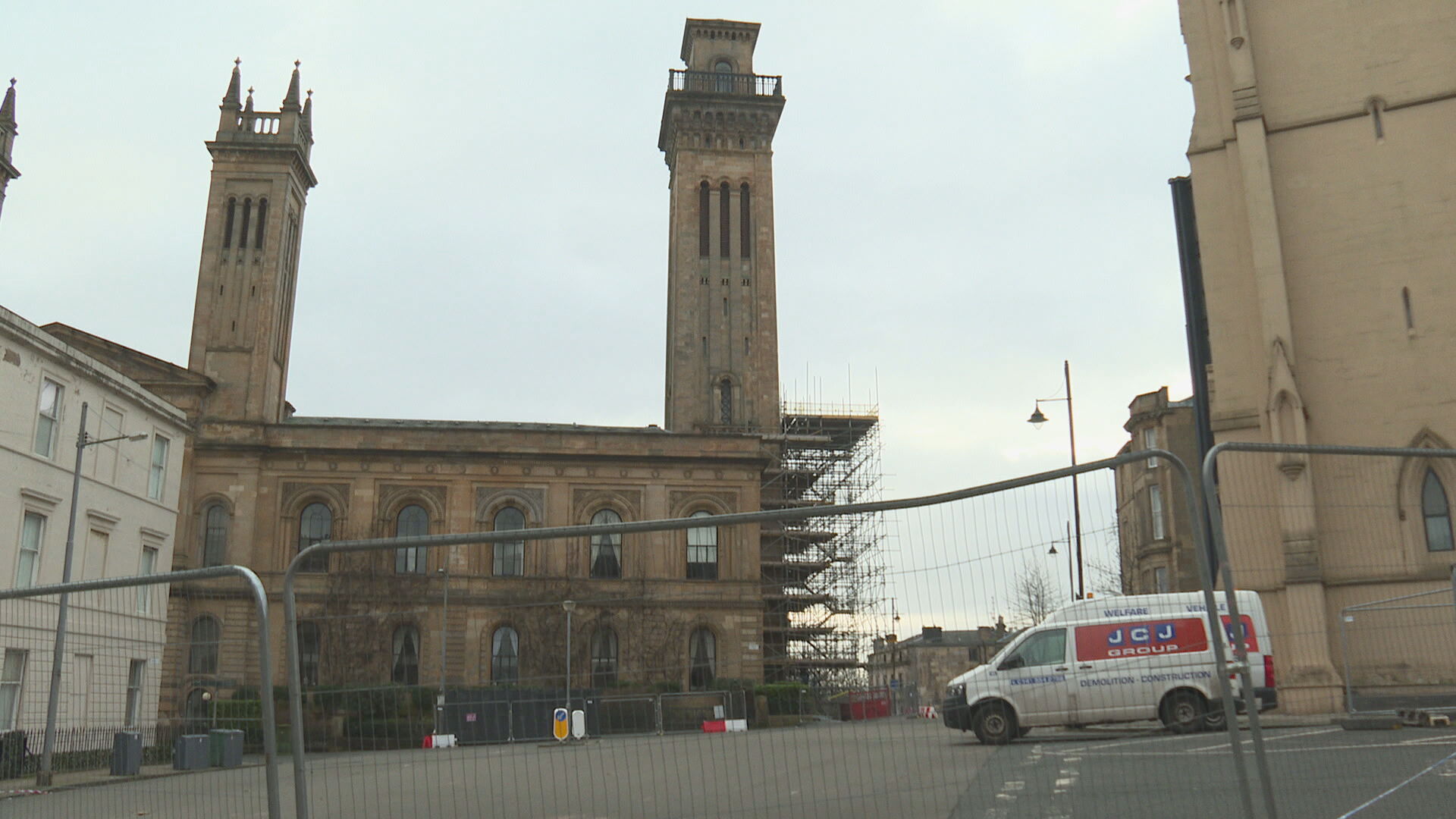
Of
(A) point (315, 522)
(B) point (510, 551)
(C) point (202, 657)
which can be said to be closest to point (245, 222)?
(A) point (315, 522)

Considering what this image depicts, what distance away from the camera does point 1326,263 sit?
27.5m

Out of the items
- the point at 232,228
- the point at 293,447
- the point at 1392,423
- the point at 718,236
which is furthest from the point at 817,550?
the point at 1392,423

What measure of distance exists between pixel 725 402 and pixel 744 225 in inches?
414

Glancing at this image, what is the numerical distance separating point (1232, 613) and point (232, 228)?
55.8m

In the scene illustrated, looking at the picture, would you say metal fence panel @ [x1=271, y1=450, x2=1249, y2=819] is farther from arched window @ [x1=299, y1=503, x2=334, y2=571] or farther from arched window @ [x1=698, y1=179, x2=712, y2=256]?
arched window @ [x1=698, y1=179, x2=712, y2=256]

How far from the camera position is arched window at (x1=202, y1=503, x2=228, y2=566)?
159 feet

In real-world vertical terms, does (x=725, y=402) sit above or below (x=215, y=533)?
above

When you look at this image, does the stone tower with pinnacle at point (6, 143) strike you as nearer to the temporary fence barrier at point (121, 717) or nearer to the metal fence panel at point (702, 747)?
the metal fence panel at point (702, 747)

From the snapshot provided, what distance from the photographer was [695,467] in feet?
168

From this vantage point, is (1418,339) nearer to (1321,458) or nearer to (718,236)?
(1321,458)

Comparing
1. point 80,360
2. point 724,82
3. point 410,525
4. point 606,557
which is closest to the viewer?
point 80,360

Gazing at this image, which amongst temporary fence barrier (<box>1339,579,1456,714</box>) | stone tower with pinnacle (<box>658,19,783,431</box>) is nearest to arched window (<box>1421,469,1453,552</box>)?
temporary fence barrier (<box>1339,579,1456,714</box>)

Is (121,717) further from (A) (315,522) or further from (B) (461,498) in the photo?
(A) (315,522)

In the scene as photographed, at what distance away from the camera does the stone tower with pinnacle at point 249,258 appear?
174 ft
